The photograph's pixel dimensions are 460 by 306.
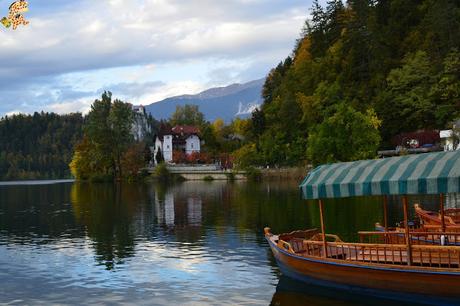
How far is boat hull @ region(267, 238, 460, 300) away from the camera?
19.9m

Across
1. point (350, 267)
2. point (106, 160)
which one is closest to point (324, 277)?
point (350, 267)

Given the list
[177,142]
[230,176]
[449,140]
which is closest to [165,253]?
[449,140]

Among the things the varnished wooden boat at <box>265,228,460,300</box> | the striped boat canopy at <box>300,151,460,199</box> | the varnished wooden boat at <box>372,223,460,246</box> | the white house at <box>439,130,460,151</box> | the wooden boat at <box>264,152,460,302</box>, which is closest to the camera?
the varnished wooden boat at <box>265,228,460,300</box>

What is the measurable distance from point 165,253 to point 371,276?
52.1ft

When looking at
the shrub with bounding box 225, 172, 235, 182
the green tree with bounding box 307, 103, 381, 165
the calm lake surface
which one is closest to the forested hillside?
the green tree with bounding box 307, 103, 381, 165

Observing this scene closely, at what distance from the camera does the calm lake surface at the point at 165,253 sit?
2411 cm

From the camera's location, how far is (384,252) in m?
22.5

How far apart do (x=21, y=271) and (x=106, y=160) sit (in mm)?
118800

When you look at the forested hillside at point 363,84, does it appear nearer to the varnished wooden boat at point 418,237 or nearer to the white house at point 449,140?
the white house at point 449,140

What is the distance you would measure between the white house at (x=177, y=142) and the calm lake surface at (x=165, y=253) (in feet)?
362

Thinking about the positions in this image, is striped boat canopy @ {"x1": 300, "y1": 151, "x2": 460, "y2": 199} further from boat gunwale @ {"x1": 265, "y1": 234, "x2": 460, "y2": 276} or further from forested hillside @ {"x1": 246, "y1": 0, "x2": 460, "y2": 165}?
forested hillside @ {"x1": 246, "y1": 0, "x2": 460, "y2": 165}

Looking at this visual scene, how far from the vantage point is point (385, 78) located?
4163 inches

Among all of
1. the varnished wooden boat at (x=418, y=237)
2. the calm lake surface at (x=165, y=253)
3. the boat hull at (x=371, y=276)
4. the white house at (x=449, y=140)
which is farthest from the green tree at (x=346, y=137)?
the boat hull at (x=371, y=276)

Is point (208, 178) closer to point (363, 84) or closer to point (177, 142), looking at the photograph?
point (177, 142)
